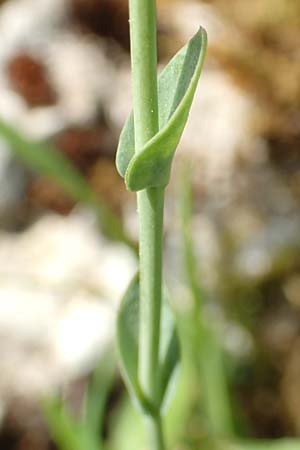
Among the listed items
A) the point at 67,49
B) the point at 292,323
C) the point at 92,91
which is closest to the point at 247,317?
the point at 292,323

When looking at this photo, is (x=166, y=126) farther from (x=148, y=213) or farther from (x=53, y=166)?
(x=53, y=166)

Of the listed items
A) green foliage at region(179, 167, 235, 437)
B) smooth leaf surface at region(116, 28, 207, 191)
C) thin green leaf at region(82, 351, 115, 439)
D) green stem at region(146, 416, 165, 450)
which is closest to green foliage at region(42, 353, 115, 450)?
thin green leaf at region(82, 351, 115, 439)

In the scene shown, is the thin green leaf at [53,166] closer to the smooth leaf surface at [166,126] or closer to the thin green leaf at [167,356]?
the thin green leaf at [167,356]

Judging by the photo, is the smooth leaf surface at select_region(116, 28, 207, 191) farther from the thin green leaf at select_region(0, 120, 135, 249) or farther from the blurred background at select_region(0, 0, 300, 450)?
the blurred background at select_region(0, 0, 300, 450)

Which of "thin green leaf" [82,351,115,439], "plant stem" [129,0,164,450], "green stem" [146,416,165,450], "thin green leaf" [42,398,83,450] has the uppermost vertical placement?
"plant stem" [129,0,164,450]

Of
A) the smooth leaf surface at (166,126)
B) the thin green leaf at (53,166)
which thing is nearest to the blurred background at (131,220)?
the thin green leaf at (53,166)

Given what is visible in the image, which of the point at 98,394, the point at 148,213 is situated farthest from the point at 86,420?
the point at 148,213
